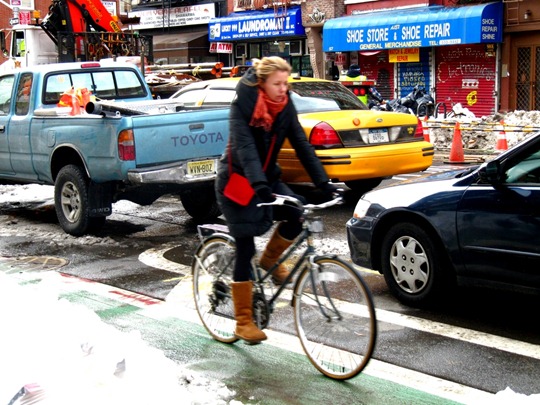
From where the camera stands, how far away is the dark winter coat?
4953 millimetres

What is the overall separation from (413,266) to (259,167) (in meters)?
1.99

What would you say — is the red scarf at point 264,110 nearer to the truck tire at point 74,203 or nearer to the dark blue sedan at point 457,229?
the dark blue sedan at point 457,229

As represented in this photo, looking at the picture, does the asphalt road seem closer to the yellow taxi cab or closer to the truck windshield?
the yellow taxi cab

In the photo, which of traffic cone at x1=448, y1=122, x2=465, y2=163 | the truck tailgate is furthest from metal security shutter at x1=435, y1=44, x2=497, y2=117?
the truck tailgate

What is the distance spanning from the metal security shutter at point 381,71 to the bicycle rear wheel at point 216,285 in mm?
25704

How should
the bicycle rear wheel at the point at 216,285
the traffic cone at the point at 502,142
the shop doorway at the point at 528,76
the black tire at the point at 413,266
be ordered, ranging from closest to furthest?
the bicycle rear wheel at the point at 216,285 < the black tire at the point at 413,266 < the traffic cone at the point at 502,142 < the shop doorway at the point at 528,76

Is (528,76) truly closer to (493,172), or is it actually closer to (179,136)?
(179,136)

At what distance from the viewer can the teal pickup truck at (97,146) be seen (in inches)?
354

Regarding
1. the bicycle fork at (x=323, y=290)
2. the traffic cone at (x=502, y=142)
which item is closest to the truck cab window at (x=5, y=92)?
the bicycle fork at (x=323, y=290)

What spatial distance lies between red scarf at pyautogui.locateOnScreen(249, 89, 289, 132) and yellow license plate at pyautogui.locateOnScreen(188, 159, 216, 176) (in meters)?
4.31

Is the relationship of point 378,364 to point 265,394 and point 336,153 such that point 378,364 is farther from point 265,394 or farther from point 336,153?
point 336,153

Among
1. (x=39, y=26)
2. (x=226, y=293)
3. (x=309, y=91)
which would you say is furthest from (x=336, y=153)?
(x=39, y=26)

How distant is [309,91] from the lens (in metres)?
11.7

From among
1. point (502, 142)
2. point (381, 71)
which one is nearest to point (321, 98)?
point (502, 142)
